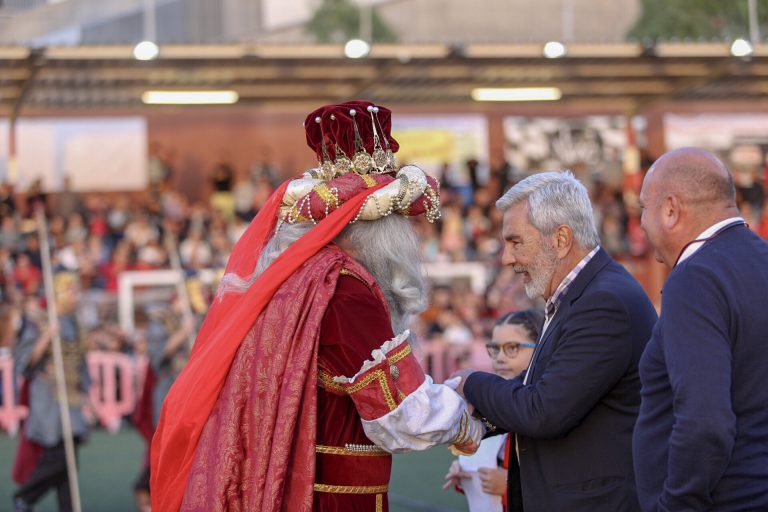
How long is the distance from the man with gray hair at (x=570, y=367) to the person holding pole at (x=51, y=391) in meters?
5.76

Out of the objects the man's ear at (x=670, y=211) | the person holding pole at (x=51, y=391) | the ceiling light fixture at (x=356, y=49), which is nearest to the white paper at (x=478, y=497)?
the man's ear at (x=670, y=211)

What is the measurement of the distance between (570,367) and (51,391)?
6.68m

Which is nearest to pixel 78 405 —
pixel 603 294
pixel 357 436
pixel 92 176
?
pixel 357 436

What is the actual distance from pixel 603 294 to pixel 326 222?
93 centimetres

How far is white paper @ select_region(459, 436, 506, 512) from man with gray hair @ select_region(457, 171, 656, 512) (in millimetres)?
865

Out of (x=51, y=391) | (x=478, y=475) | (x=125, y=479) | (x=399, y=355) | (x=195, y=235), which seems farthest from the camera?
(x=195, y=235)

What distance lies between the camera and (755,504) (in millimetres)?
2936

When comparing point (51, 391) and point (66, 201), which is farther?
point (66, 201)

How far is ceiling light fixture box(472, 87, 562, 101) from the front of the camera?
763 inches

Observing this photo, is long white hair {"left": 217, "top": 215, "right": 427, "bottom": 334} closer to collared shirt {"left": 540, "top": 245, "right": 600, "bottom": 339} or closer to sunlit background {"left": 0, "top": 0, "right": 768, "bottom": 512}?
collared shirt {"left": 540, "top": 245, "right": 600, "bottom": 339}

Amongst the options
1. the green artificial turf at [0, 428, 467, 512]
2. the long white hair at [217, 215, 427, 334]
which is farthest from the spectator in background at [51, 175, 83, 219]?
the long white hair at [217, 215, 427, 334]

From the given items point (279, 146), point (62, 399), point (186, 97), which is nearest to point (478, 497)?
point (62, 399)

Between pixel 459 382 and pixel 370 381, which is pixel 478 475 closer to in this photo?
pixel 459 382

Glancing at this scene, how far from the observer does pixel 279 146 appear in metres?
21.6
